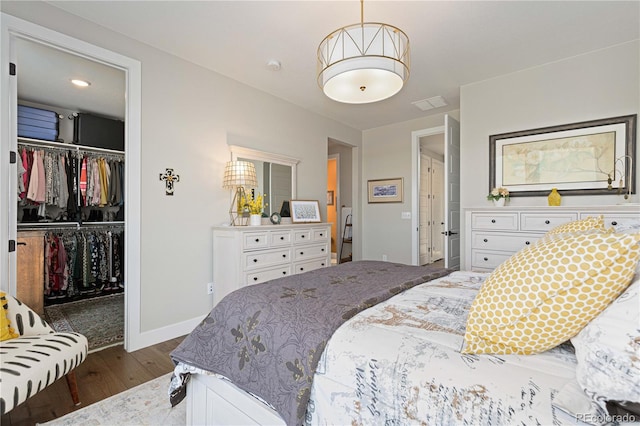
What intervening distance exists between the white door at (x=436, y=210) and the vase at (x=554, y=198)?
3571mm

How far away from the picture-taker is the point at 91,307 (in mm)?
3561

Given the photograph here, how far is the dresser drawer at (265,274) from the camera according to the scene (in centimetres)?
295

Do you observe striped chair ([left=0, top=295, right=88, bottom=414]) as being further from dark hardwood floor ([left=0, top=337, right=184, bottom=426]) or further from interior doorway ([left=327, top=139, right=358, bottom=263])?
interior doorway ([left=327, top=139, right=358, bottom=263])

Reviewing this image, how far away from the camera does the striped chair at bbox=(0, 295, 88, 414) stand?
1.31m

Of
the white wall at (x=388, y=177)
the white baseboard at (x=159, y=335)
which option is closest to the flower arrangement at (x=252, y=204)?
the white baseboard at (x=159, y=335)

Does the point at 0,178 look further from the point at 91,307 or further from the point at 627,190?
the point at 627,190

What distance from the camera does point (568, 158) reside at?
2.94m

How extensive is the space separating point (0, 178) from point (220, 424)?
213 centimetres

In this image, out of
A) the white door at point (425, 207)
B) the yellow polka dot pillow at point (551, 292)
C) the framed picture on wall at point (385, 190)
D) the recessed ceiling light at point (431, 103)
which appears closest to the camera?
the yellow polka dot pillow at point (551, 292)

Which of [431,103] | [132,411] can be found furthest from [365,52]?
[431,103]

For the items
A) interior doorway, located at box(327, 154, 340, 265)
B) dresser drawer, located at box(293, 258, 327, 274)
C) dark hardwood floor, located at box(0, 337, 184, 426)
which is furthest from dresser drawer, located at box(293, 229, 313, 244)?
interior doorway, located at box(327, 154, 340, 265)

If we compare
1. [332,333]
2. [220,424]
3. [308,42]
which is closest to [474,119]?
[308,42]

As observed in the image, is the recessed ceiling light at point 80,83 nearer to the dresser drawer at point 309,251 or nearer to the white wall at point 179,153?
the white wall at point 179,153

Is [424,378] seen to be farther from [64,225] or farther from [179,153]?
[64,225]
